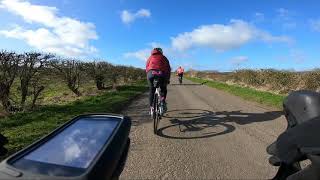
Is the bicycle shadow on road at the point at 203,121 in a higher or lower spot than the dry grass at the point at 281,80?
lower

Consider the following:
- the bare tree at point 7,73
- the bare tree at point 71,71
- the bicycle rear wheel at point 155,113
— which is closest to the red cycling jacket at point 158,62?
the bicycle rear wheel at point 155,113

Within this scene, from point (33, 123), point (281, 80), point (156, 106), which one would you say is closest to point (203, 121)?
point (156, 106)

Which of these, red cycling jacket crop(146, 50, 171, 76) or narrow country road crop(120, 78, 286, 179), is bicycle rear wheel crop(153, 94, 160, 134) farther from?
red cycling jacket crop(146, 50, 171, 76)

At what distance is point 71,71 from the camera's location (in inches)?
848

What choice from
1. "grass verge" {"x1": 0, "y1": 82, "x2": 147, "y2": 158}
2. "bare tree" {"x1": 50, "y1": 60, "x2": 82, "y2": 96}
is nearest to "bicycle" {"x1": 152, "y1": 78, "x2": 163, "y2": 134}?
"grass verge" {"x1": 0, "y1": 82, "x2": 147, "y2": 158}

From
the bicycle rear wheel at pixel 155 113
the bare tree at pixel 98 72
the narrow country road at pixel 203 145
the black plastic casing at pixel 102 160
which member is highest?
the bare tree at pixel 98 72

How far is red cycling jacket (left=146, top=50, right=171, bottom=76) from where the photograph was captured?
10.7 meters

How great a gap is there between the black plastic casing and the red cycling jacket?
7045mm

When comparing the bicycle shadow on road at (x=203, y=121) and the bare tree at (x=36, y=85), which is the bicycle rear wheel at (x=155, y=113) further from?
the bare tree at (x=36, y=85)

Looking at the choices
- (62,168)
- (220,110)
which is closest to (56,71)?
(220,110)

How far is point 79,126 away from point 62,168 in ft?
3.07

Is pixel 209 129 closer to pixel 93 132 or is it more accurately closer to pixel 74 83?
pixel 93 132

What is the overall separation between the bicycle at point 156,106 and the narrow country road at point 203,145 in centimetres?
25

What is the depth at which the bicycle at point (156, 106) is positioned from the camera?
9828mm
